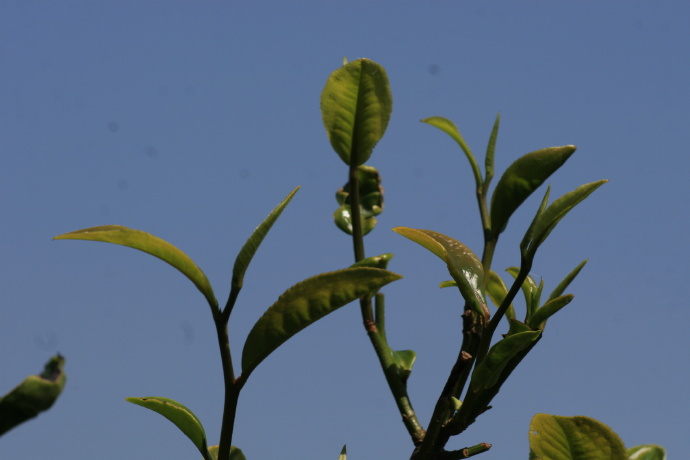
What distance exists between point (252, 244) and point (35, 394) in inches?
15.5

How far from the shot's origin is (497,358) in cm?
84

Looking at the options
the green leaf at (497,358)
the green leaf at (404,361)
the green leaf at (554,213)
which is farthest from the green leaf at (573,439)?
the green leaf at (404,361)

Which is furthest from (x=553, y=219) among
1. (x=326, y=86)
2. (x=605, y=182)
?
(x=326, y=86)

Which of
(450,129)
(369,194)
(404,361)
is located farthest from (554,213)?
(369,194)

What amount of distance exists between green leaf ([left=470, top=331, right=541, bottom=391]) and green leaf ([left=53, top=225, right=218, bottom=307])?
30 cm

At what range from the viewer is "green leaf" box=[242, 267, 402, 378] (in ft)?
2.55

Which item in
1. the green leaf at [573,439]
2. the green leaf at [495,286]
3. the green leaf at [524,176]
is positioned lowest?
the green leaf at [573,439]

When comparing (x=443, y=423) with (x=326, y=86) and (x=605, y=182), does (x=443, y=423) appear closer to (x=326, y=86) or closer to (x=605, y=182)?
(x=605, y=182)

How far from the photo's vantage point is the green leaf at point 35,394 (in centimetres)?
44

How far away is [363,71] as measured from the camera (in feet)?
3.79

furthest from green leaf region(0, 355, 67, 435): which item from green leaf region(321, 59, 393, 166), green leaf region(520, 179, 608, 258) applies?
green leaf region(321, 59, 393, 166)

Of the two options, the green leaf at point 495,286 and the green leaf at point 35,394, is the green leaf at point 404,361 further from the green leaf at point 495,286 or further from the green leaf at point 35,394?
the green leaf at point 35,394

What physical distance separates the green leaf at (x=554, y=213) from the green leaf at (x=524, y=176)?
0.06 m

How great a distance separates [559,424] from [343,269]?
1.04ft
